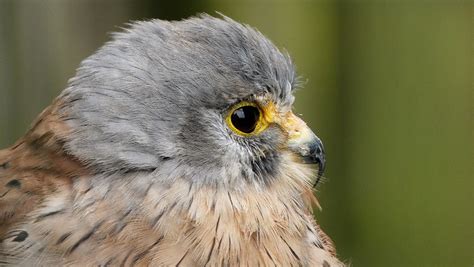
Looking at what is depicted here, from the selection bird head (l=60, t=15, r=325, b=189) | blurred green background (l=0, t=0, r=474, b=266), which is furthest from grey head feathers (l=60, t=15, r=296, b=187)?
blurred green background (l=0, t=0, r=474, b=266)

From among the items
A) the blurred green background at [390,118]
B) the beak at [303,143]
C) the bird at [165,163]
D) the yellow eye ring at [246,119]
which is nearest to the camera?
the bird at [165,163]

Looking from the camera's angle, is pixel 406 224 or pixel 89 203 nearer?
pixel 89 203

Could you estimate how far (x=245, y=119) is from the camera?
11.7 ft

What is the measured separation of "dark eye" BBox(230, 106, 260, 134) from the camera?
3.53 m

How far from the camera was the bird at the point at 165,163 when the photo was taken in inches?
129

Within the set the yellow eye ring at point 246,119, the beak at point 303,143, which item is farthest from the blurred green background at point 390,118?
the yellow eye ring at point 246,119

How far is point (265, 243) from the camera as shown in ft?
11.3

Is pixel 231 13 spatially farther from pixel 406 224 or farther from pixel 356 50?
pixel 406 224

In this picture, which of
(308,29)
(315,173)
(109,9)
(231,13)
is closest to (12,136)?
(109,9)

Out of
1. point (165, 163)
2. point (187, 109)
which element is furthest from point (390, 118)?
point (165, 163)

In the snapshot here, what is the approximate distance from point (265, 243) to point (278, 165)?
0.38 m

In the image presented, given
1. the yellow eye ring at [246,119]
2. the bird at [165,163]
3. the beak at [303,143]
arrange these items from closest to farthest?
the bird at [165,163]
the yellow eye ring at [246,119]
the beak at [303,143]

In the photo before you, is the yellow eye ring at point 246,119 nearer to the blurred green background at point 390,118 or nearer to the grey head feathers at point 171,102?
the grey head feathers at point 171,102

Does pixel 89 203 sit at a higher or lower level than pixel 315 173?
lower
